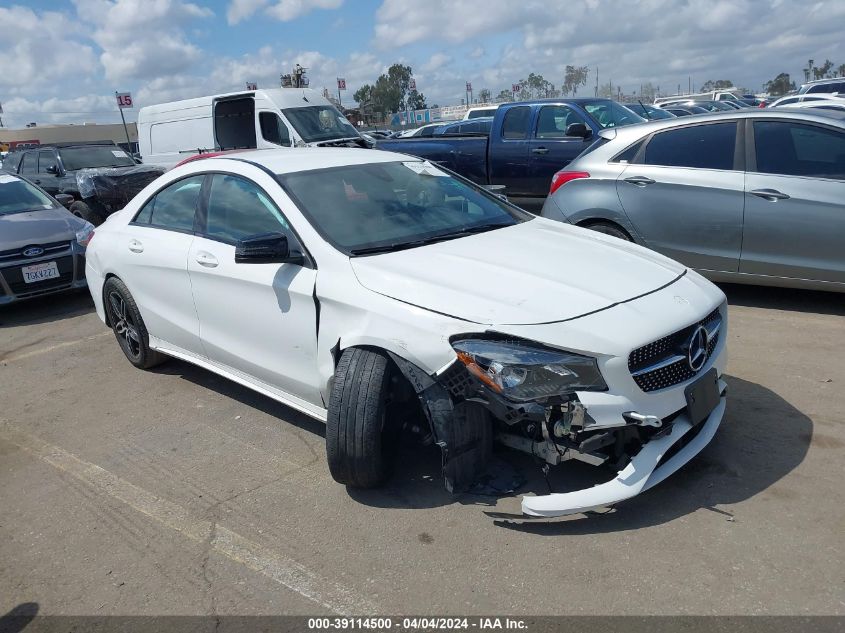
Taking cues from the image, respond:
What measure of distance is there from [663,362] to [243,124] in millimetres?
11631

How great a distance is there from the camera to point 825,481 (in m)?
3.30

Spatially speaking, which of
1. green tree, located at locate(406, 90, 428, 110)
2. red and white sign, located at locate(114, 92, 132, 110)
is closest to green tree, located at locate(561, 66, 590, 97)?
green tree, located at locate(406, 90, 428, 110)

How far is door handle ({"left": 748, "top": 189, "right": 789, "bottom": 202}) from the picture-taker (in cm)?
553

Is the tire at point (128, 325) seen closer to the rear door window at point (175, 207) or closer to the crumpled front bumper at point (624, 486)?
the rear door window at point (175, 207)

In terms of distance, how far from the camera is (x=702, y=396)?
10.6 ft

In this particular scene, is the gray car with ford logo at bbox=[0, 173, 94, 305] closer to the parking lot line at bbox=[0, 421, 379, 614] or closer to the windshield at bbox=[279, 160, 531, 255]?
the parking lot line at bbox=[0, 421, 379, 614]

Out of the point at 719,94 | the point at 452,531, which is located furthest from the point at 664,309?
the point at 719,94

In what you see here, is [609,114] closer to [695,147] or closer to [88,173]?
[695,147]

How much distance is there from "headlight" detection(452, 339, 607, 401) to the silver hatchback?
3.47 meters

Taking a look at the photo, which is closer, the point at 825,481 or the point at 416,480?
the point at 825,481

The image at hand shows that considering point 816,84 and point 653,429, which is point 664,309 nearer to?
point 653,429

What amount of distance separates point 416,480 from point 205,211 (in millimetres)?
2252

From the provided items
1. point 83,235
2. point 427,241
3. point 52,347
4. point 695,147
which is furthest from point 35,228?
point 695,147

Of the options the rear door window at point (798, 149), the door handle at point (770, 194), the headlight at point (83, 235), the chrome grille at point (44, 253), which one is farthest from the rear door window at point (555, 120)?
the chrome grille at point (44, 253)
